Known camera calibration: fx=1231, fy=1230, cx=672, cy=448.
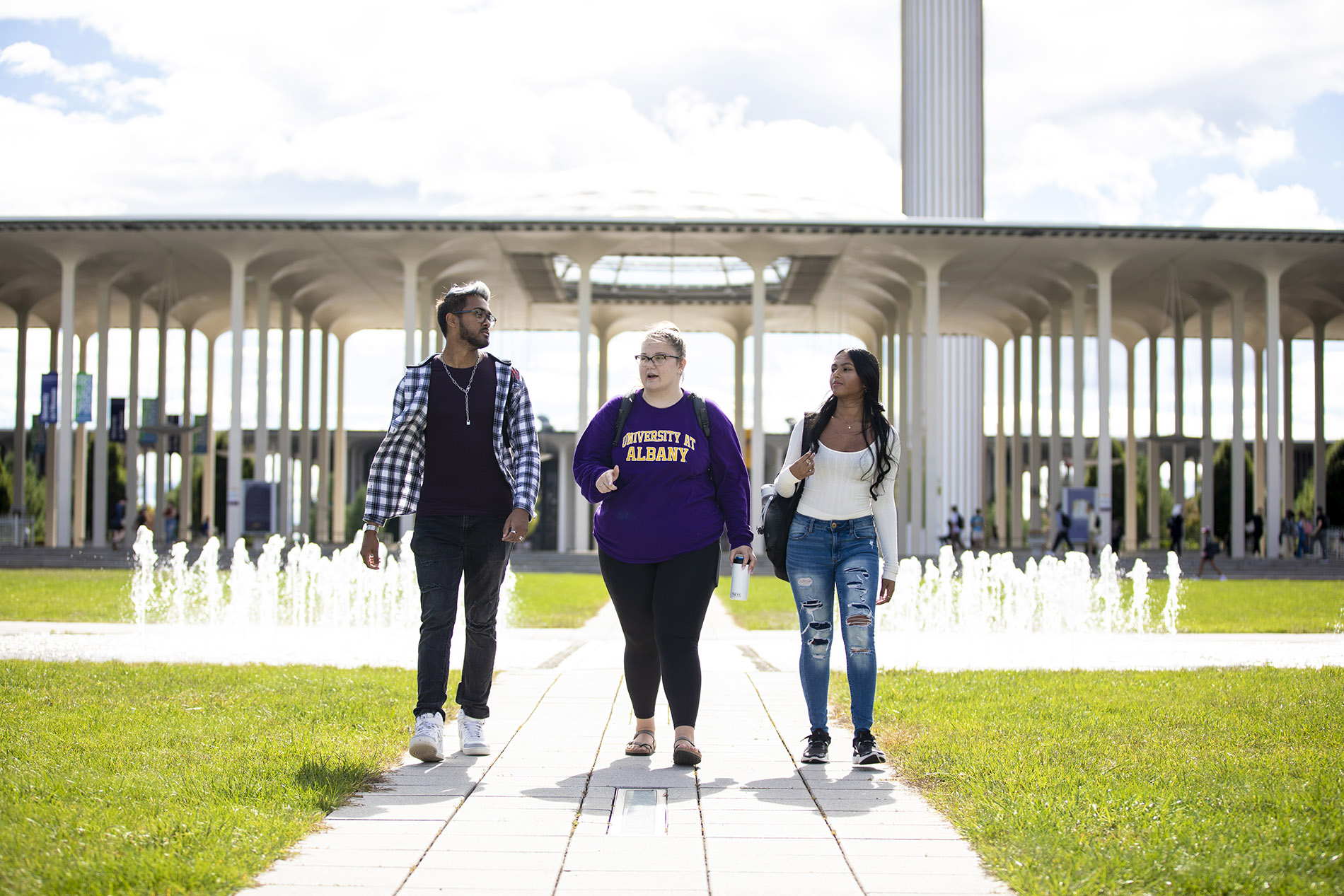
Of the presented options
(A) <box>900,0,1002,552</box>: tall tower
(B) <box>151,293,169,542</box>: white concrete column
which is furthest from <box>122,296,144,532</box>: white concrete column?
(A) <box>900,0,1002,552</box>: tall tower

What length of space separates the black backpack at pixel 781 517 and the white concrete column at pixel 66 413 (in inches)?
1176

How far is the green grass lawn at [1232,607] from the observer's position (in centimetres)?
1325

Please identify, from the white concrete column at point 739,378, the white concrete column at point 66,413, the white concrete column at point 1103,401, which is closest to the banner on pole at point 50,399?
the white concrete column at point 66,413

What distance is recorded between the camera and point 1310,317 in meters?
41.7

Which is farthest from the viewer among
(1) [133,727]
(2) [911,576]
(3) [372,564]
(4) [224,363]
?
(4) [224,363]

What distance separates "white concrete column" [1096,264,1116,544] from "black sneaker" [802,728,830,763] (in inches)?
1061

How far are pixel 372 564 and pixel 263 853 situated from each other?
1882 millimetres

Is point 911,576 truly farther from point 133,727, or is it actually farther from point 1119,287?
point 1119,287

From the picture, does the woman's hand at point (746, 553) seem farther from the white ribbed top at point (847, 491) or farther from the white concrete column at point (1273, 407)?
the white concrete column at point (1273, 407)

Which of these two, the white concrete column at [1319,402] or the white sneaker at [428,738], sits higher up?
the white concrete column at [1319,402]

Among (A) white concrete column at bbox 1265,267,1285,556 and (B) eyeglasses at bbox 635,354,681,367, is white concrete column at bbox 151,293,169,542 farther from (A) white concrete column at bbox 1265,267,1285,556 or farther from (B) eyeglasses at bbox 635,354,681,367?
(B) eyeglasses at bbox 635,354,681,367

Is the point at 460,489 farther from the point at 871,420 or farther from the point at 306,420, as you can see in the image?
the point at 306,420

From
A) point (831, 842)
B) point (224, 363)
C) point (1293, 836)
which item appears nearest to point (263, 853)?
point (831, 842)

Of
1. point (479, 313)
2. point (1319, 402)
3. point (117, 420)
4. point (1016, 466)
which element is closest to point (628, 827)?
point (479, 313)
